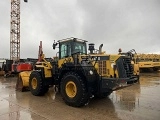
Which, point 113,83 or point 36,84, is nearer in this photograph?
point 113,83

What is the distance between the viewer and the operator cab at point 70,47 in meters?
7.87

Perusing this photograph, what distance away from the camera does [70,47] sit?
25.8 ft

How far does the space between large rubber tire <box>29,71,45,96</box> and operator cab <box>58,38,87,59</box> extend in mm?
1439

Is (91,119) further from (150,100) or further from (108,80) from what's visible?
(150,100)

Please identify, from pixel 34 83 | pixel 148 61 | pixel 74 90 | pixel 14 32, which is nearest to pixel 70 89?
pixel 74 90

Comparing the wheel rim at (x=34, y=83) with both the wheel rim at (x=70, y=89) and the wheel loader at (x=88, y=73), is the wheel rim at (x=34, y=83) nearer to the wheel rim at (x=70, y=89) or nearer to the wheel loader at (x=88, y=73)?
the wheel loader at (x=88, y=73)

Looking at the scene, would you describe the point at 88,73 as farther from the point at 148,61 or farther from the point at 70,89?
the point at 148,61

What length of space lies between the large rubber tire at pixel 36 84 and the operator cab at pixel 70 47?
1439 millimetres

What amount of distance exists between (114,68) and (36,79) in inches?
158

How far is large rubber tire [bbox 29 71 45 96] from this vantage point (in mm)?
8434

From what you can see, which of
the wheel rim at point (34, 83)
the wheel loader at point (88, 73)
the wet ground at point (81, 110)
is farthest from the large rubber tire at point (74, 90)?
the wheel rim at point (34, 83)

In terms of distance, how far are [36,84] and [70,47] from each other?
2.45 meters

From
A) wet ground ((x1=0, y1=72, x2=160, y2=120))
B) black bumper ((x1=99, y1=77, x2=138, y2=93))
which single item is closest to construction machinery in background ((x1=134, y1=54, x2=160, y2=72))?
wet ground ((x1=0, y1=72, x2=160, y2=120))

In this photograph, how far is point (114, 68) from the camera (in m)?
6.24
